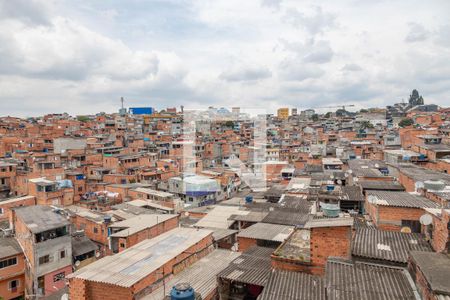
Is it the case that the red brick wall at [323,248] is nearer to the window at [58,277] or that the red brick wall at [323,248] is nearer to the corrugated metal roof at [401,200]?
the corrugated metal roof at [401,200]

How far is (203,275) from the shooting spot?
14.1m

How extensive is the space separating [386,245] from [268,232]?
6707 mm

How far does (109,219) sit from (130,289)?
14.0 metres

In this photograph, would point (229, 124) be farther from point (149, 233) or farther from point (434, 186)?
point (434, 186)

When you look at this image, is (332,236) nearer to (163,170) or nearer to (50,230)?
(50,230)

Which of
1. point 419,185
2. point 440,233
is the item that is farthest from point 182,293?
point 419,185

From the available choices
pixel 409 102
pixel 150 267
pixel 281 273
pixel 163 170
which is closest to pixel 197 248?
pixel 150 267

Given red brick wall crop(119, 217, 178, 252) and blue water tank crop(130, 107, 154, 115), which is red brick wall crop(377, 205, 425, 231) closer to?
red brick wall crop(119, 217, 178, 252)

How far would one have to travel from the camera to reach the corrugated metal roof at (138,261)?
12.3m

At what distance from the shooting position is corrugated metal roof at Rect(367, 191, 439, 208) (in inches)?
628

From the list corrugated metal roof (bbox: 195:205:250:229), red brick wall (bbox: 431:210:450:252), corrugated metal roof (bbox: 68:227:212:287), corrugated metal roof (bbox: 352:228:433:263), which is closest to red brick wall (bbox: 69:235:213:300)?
corrugated metal roof (bbox: 68:227:212:287)

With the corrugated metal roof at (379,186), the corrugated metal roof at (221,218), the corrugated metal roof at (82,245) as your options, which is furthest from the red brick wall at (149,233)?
the corrugated metal roof at (379,186)

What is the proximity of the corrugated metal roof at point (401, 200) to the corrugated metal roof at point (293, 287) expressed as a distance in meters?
7.95

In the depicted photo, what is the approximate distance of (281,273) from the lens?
10.5 m
